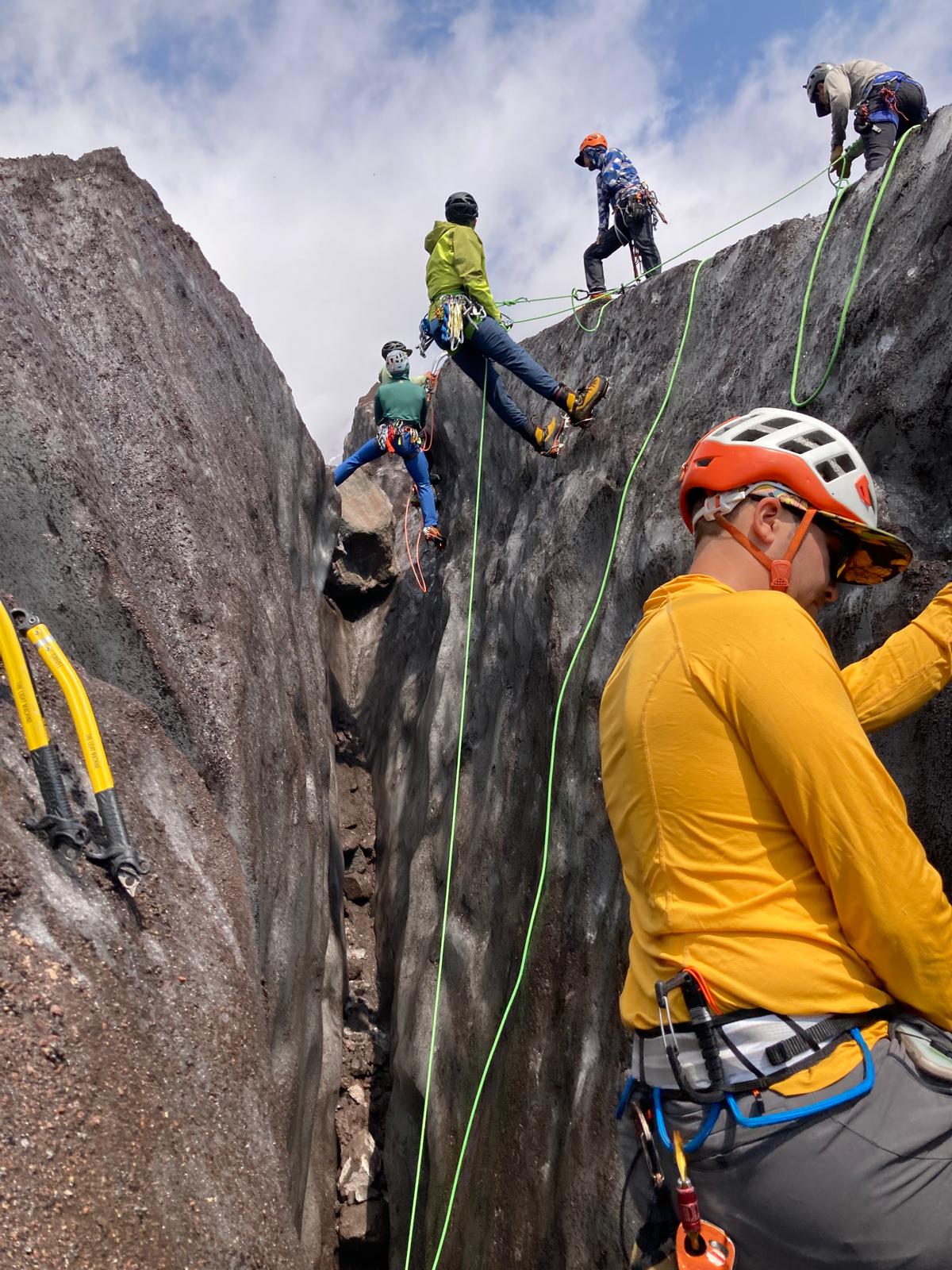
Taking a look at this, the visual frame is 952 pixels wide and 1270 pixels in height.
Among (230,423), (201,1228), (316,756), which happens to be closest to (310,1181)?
(316,756)

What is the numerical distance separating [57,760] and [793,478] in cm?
229

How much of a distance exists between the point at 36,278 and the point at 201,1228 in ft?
15.7

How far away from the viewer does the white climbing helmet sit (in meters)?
10.5

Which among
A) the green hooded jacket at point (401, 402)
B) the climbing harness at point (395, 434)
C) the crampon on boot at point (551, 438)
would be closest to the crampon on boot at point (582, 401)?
the crampon on boot at point (551, 438)

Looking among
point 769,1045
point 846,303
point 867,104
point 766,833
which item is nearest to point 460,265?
point 867,104

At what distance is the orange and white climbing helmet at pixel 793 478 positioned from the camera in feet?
7.91

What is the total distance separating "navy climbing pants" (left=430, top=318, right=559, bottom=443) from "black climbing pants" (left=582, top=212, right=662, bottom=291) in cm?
163

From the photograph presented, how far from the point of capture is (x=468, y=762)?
800 cm

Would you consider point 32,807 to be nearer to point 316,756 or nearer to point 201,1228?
point 201,1228

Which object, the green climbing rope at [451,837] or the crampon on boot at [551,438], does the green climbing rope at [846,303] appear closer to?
the crampon on boot at [551,438]

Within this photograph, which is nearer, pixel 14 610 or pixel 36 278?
pixel 14 610

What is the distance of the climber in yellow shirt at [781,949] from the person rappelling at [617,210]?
7732 millimetres

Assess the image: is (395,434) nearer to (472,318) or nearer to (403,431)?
(403,431)

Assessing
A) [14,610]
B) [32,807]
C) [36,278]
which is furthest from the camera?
[36,278]
